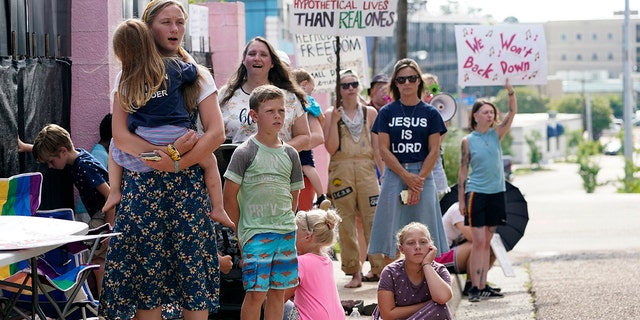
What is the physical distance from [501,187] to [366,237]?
1.25 metres

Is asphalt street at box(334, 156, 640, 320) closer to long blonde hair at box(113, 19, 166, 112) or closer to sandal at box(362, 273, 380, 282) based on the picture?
sandal at box(362, 273, 380, 282)

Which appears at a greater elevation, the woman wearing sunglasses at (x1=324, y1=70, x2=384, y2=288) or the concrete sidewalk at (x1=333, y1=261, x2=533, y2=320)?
the woman wearing sunglasses at (x1=324, y1=70, x2=384, y2=288)

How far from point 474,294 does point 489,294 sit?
0.19 m

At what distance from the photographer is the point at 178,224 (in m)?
5.86

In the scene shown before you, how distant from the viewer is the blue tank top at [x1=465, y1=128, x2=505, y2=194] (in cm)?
1023

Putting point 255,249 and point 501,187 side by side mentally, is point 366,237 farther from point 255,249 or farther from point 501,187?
point 255,249

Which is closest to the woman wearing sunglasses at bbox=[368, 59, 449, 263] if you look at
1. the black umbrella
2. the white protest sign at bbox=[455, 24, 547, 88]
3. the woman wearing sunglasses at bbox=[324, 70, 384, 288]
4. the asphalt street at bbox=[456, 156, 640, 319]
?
the asphalt street at bbox=[456, 156, 640, 319]

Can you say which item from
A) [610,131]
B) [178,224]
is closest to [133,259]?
[178,224]

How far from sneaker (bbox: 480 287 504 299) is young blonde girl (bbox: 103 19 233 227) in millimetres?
4801

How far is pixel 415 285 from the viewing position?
7.02m

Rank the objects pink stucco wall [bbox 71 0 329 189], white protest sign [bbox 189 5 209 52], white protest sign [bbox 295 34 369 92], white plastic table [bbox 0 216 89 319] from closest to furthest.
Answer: white plastic table [bbox 0 216 89 319]
pink stucco wall [bbox 71 0 329 189]
white protest sign [bbox 295 34 369 92]
white protest sign [bbox 189 5 209 52]

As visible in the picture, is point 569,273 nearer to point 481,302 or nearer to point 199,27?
point 481,302

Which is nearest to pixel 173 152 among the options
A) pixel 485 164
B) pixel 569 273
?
pixel 485 164

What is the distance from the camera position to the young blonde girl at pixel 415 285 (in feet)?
22.6
